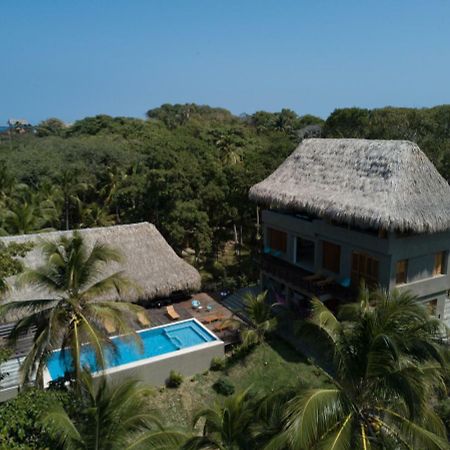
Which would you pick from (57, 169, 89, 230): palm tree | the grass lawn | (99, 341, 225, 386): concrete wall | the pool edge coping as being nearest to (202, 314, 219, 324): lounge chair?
the pool edge coping

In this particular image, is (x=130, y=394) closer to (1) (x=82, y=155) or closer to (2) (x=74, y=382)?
(2) (x=74, y=382)

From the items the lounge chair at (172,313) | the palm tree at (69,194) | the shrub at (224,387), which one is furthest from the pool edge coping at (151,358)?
the palm tree at (69,194)

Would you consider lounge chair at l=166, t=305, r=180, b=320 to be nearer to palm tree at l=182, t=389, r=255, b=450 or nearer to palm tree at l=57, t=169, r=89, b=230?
palm tree at l=182, t=389, r=255, b=450

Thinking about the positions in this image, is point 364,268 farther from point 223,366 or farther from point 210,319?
point 210,319

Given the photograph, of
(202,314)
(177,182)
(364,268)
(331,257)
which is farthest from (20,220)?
(364,268)

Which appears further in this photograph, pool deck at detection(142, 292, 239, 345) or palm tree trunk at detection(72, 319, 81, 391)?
pool deck at detection(142, 292, 239, 345)

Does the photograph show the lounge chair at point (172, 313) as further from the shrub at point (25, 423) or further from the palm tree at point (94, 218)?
the palm tree at point (94, 218)
